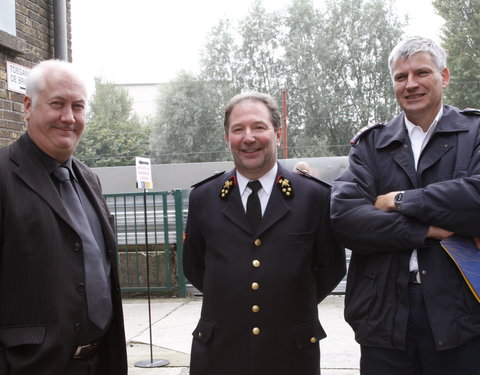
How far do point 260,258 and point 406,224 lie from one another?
2.27 ft

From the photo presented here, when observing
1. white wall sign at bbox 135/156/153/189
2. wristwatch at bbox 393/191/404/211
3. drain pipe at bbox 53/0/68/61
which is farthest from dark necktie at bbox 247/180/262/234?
drain pipe at bbox 53/0/68/61

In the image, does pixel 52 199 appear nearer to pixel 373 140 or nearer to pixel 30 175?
pixel 30 175

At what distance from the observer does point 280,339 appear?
105 inches

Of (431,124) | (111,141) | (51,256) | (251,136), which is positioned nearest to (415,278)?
(431,124)

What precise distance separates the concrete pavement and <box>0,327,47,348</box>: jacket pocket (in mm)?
3216

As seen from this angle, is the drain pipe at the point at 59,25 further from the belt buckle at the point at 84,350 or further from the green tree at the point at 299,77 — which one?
the green tree at the point at 299,77

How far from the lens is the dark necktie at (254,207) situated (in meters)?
2.77

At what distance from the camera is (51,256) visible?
2463 millimetres

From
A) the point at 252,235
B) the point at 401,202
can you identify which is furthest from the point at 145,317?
the point at 401,202

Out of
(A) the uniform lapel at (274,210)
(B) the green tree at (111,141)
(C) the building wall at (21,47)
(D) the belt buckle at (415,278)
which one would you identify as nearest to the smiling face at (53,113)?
(A) the uniform lapel at (274,210)

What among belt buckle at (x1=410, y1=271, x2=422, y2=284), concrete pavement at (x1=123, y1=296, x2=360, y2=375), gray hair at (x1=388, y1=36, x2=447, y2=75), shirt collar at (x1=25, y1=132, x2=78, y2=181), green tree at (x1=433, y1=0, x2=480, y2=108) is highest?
green tree at (x1=433, y1=0, x2=480, y2=108)

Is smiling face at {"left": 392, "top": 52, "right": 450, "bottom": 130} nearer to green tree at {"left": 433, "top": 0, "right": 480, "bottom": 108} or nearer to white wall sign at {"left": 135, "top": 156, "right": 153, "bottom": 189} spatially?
white wall sign at {"left": 135, "top": 156, "right": 153, "bottom": 189}

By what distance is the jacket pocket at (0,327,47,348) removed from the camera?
7.71 feet

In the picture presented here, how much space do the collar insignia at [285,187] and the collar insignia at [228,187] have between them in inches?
8.8
